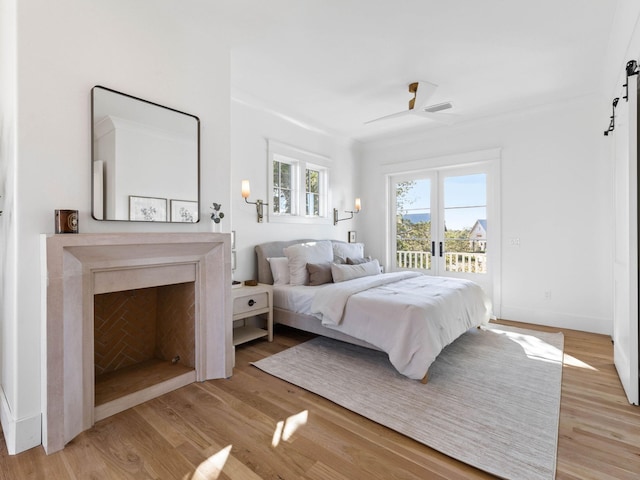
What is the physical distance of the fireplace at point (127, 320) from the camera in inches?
71.7

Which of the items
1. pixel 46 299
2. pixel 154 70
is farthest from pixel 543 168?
pixel 46 299

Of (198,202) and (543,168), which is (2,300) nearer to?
(198,202)

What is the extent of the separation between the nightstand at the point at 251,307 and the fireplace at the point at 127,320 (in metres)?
0.56

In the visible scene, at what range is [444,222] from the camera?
5102 millimetres

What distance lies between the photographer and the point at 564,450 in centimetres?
175

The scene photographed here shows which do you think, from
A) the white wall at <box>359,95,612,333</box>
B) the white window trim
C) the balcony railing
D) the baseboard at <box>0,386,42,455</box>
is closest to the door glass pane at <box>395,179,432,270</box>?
the balcony railing

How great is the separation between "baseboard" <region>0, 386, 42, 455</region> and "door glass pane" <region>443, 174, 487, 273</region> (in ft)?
15.9

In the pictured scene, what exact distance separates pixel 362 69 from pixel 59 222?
114 inches

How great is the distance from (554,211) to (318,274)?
3101 mm

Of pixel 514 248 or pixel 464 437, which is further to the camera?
pixel 514 248

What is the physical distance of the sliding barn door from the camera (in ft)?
7.13

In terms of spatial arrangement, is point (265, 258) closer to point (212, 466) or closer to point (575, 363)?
point (212, 466)

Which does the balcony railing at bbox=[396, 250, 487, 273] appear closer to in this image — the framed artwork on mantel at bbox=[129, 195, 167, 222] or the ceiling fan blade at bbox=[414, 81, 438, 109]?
the ceiling fan blade at bbox=[414, 81, 438, 109]

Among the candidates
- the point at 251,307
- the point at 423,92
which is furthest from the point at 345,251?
the point at 423,92
